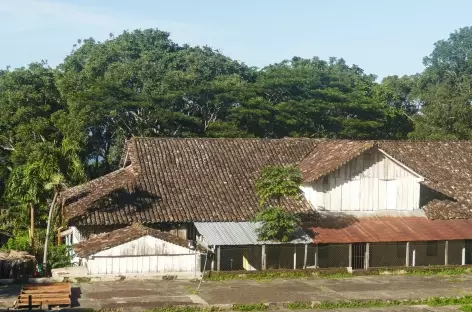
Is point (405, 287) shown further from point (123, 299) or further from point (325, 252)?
point (123, 299)

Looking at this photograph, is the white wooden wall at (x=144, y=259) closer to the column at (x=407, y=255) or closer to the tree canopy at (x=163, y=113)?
the column at (x=407, y=255)

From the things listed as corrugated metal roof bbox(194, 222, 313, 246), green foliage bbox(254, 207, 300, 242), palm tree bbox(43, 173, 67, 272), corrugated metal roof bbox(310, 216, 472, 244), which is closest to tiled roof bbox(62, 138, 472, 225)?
corrugated metal roof bbox(194, 222, 313, 246)

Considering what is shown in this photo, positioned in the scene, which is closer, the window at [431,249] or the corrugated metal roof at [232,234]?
the corrugated metal roof at [232,234]

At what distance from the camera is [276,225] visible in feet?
99.0

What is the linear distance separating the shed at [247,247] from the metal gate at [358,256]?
2.24 metres

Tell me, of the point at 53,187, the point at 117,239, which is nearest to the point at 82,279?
the point at 117,239

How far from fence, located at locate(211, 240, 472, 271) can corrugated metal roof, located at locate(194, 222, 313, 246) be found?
46 centimetres

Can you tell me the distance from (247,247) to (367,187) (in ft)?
23.3

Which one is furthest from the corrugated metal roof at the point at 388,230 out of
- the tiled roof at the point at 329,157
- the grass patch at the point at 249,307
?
the grass patch at the point at 249,307

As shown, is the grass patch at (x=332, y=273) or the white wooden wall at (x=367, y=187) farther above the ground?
the white wooden wall at (x=367, y=187)

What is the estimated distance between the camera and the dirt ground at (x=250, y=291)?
82.3 feet

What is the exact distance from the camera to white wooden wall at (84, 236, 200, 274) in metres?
28.5

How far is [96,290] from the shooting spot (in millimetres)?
26625

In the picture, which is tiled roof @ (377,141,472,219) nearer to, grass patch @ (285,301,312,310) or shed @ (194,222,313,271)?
shed @ (194,222,313,271)
